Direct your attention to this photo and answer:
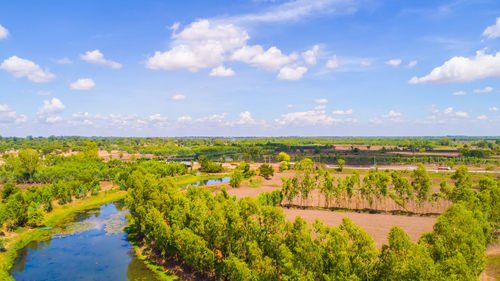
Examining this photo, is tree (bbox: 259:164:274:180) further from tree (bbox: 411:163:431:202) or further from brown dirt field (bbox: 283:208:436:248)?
tree (bbox: 411:163:431:202)

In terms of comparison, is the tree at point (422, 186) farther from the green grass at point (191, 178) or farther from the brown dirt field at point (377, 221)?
the green grass at point (191, 178)

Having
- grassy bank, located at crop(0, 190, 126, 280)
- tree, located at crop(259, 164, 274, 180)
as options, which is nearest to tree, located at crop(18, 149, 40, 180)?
grassy bank, located at crop(0, 190, 126, 280)

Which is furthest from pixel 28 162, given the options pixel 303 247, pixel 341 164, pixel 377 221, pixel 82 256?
pixel 341 164

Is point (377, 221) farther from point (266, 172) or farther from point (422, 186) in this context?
point (266, 172)

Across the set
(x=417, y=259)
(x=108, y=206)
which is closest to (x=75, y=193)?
(x=108, y=206)

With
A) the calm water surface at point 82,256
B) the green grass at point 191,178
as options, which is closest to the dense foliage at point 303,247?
the calm water surface at point 82,256
